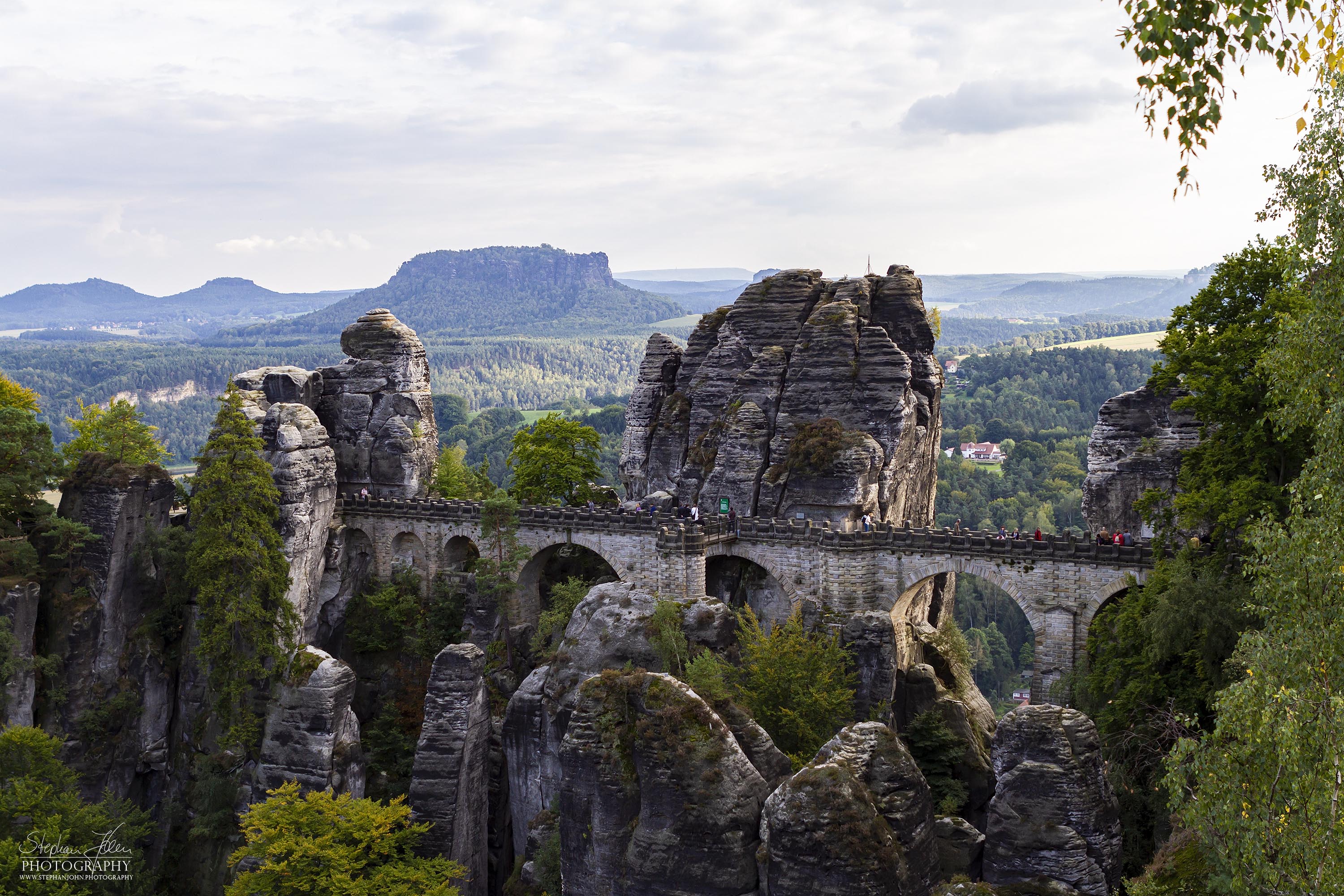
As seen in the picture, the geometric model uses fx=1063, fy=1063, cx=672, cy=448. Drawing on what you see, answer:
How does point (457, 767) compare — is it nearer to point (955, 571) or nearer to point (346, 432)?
point (955, 571)

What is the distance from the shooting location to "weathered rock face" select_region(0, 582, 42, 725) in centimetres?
3994

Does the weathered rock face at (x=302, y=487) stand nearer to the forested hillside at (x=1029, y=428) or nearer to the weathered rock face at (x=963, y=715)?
the weathered rock face at (x=963, y=715)

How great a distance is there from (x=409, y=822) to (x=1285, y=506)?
2769 cm

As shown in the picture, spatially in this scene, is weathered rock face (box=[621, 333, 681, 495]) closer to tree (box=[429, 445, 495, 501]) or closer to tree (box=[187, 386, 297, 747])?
tree (box=[429, 445, 495, 501])

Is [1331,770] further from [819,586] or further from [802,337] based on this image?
→ [802,337]

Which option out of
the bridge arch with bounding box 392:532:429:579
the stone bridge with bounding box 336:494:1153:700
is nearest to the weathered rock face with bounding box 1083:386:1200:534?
the stone bridge with bounding box 336:494:1153:700

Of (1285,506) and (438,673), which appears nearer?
(1285,506)

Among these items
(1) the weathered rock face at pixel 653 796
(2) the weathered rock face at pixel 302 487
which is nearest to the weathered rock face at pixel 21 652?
(2) the weathered rock face at pixel 302 487

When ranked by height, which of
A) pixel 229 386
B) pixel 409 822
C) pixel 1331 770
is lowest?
pixel 409 822

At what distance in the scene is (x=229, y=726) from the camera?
137ft

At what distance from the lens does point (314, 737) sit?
38312 mm

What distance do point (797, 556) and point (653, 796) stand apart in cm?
2104

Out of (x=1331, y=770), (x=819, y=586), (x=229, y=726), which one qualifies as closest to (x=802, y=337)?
(x=819, y=586)

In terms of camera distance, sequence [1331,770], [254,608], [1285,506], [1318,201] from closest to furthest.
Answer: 1. [1331,770]
2. [1318,201]
3. [1285,506]
4. [254,608]
